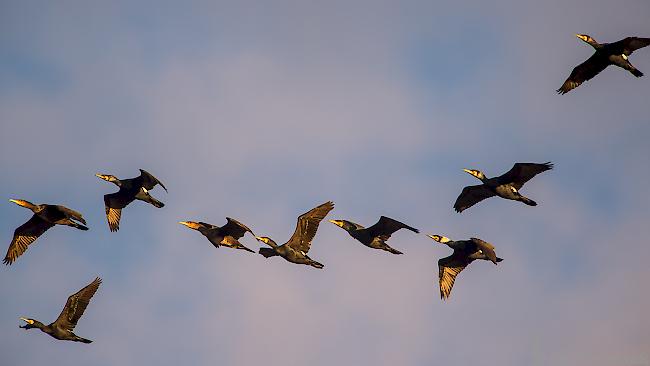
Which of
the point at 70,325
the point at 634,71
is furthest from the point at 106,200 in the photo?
the point at 634,71

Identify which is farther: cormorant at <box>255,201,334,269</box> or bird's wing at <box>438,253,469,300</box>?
bird's wing at <box>438,253,469,300</box>

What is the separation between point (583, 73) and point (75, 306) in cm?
2351

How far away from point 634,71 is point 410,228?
11161 millimetres

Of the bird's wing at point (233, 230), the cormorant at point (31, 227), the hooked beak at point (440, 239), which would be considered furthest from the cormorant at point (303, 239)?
the cormorant at point (31, 227)

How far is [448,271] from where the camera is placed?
5269 centimetres

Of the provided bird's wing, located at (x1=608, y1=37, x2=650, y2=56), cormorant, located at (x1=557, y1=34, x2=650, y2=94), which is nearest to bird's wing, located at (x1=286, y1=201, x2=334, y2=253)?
cormorant, located at (x1=557, y1=34, x2=650, y2=94)

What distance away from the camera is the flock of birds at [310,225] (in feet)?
161

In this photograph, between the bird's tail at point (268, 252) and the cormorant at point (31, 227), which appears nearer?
the bird's tail at point (268, 252)

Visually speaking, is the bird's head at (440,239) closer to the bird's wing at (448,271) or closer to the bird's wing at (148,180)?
the bird's wing at (448,271)

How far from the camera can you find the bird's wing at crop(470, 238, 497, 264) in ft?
160

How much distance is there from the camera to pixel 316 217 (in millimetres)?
49031

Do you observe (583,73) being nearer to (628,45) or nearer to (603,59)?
(603,59)

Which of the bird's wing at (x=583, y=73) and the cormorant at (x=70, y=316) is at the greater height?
the bird's wing at (x=583, y=73)

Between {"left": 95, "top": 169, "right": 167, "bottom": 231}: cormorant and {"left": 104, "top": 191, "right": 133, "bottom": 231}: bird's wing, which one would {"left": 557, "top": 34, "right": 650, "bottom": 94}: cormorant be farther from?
{"left": 104, "top": 191, "right": 133, "bottom": 231}: bird's wing
